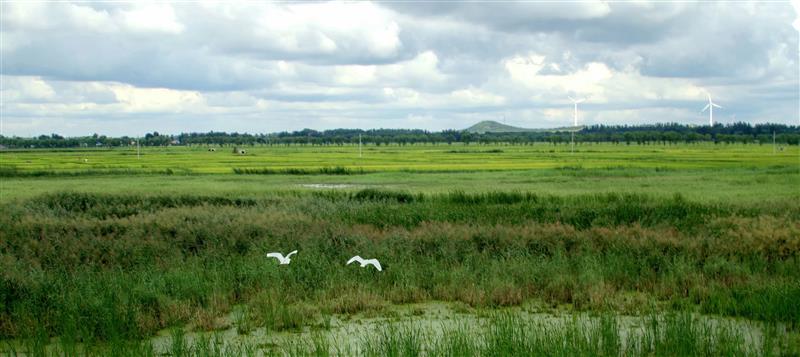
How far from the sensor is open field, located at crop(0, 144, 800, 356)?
376 inches

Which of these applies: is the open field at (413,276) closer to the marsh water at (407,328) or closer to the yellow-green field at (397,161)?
the marsh water at (407,328)

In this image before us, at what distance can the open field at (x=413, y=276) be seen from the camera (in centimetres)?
955

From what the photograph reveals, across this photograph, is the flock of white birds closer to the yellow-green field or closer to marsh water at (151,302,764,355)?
marsh water at (151,302,764,355)

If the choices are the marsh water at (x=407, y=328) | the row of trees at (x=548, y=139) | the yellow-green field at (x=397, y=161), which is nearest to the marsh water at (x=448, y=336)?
the marsh water at (x=407, y=328)

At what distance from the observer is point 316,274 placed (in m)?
13.8

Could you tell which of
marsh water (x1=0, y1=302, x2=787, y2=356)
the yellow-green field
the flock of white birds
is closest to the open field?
marsh water (x1=0, y1=302, x2=787, y2=356)

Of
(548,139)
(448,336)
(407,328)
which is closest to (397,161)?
(448,336)

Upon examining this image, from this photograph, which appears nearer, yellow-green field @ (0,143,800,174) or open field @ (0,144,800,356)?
open field @ (0,144,800,356)

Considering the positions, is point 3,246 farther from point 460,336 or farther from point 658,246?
point 658,246

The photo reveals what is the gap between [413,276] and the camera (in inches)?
529

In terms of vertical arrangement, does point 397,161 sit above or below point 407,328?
above

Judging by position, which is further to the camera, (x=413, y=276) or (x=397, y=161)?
(x=397, y=161)

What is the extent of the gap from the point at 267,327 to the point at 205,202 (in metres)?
15.8

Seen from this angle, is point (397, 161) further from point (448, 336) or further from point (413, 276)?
point (448, 336)
